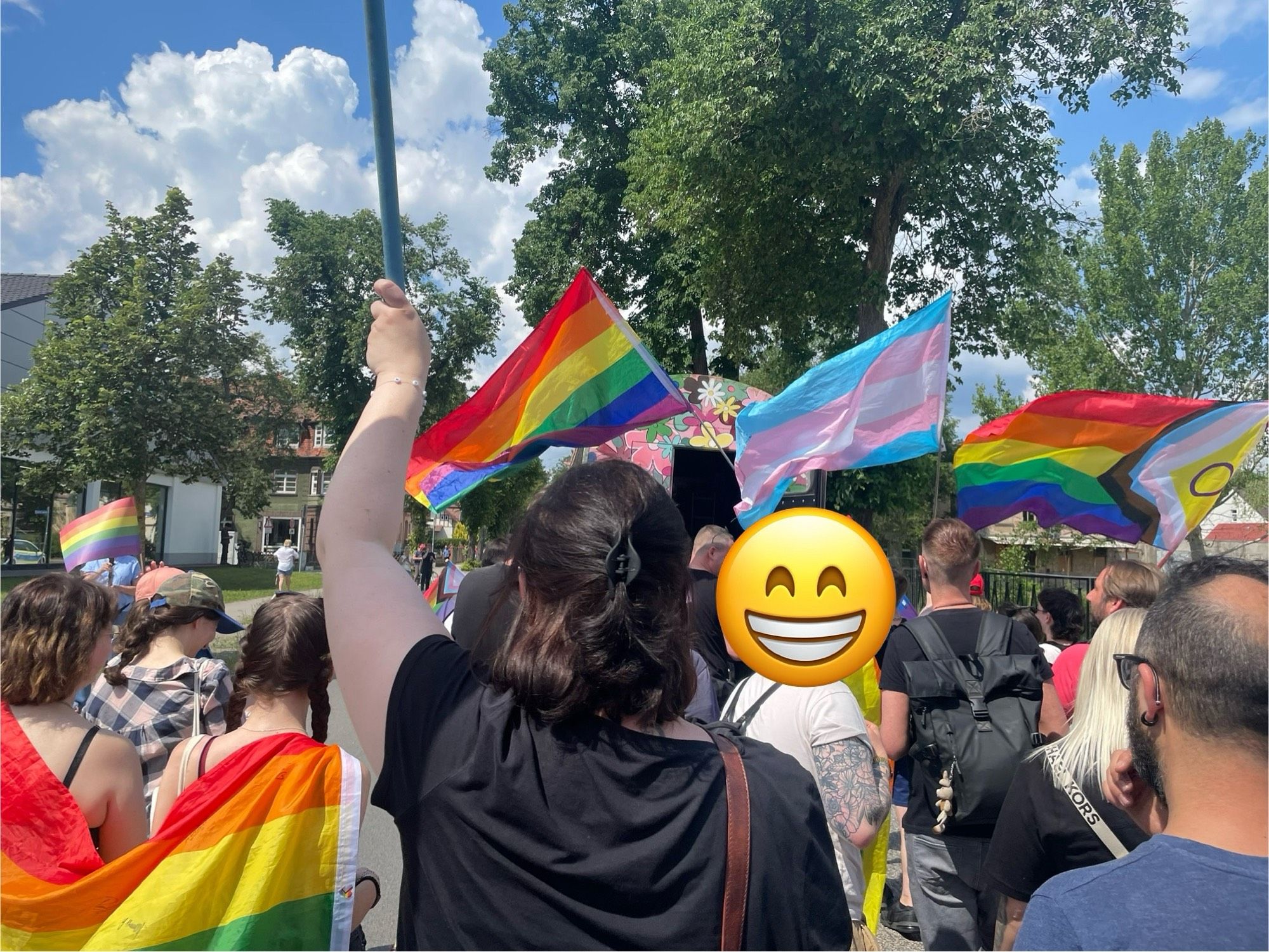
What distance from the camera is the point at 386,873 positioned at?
5.18 metres

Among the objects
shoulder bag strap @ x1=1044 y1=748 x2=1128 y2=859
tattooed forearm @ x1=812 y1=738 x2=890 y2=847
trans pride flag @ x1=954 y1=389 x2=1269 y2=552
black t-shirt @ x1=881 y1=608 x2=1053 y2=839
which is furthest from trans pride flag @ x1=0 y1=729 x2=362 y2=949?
trans pride flag @ x1=954 y1=389 x2=1269 y2=552

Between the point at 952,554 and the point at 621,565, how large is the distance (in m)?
2.56

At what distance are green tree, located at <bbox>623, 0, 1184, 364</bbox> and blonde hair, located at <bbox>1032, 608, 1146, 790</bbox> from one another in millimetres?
10404

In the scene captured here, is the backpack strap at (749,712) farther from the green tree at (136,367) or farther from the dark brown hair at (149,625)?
the green tree at (136,367)

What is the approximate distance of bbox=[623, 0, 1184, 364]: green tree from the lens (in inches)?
452

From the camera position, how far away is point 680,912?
1.17 meters

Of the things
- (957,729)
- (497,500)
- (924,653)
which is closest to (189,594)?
(924,653)

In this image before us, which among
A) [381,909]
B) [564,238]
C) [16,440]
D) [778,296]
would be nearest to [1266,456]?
[778,296]

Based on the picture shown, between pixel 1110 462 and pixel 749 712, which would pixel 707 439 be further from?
pixel 749 712

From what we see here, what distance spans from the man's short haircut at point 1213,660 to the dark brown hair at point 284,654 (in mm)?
2242

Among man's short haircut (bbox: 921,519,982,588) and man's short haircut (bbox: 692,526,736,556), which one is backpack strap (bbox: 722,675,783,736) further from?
man's short haircut (bbox: 692,526,736,556)

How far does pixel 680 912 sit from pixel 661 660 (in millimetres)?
334

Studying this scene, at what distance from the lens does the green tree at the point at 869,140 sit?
37.7ft

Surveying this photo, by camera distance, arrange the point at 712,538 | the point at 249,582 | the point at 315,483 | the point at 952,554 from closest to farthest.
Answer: the point at 952,554 → the point at 712,538 → the point at 249,582 → the point at 315,483
